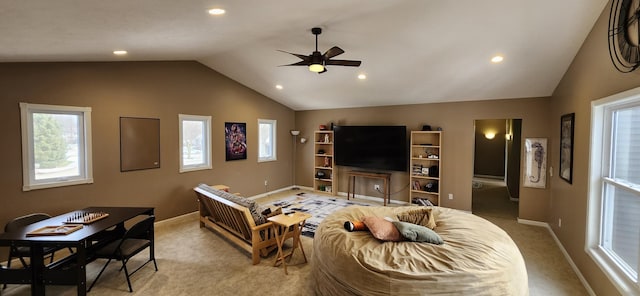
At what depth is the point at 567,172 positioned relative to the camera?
142 inches

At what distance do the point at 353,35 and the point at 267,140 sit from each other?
4340mm

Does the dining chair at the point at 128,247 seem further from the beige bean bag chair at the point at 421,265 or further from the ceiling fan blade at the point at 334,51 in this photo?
the ceiling fan blade at the point at 334,51

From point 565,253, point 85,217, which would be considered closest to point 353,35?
point 85,217

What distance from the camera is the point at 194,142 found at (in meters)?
5.58

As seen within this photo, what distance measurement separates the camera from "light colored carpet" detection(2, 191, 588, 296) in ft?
9.46

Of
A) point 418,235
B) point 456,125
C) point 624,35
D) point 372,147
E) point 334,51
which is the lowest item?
point 418,235

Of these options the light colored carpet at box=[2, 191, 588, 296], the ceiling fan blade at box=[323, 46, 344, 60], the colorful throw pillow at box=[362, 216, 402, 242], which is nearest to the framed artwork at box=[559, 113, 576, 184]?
the light colored carpet at box=[2, 191, 588, 296]

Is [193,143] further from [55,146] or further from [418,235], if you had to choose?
[418,235]

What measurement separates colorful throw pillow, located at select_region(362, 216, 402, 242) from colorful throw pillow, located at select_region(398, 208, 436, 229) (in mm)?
471

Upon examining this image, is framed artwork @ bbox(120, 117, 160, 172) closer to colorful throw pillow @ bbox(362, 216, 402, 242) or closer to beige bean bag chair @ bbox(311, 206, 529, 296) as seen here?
beige bean bag chair @ bbox(311, 206, 529, 296)

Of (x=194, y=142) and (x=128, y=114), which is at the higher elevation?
(x=128, y=114)

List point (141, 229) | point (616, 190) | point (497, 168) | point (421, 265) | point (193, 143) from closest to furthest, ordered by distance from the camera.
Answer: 1. point (421, 265)
2. point (616, 190)
3. point (141, 229)
4. point (193, 143)
5. point (497, 168)

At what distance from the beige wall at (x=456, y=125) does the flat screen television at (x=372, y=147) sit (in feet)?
1.07

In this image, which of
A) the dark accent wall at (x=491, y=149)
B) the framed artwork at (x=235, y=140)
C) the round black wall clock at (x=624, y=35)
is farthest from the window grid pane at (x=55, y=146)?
the dark accent wall at (x=491, y=149)
